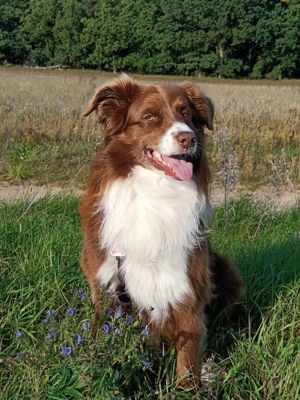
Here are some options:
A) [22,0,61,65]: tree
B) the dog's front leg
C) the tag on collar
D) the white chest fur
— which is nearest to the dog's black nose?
the white chest fur

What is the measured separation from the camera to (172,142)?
2.77 metres

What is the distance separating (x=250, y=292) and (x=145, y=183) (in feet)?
4.36

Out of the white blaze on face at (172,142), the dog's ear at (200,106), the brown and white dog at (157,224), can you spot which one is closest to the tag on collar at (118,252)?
the brown and white dog at (157,224)

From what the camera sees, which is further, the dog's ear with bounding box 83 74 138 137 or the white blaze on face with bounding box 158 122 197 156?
the dog's ear with bounding box 83 74 138 137

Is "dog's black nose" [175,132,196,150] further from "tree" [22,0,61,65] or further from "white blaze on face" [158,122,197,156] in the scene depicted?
"tree" [22,0,61,65]

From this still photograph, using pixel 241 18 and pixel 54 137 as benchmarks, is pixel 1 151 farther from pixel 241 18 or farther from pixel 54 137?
pixel 241 18

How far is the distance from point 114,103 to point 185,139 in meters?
0.67

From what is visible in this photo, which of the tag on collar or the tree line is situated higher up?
the tag on collar

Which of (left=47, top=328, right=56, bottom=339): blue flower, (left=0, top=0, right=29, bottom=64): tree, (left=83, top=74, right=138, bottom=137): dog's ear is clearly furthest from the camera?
(left=0, top=0, right=29, bottom=64): tree

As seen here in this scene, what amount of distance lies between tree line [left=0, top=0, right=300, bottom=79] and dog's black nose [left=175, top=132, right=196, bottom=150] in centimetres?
5539

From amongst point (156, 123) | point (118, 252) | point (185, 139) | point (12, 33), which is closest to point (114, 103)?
point (156, 123)

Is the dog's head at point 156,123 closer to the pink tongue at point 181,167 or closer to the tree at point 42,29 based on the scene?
the pink tongue at point 181,167

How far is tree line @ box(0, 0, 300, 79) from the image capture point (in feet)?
187

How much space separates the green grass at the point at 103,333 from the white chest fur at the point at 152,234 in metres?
0.24
